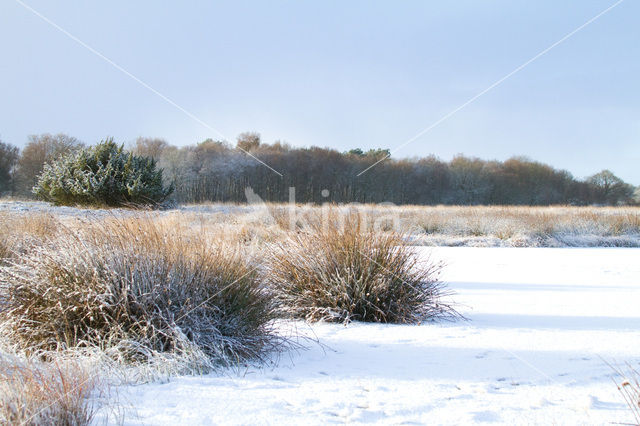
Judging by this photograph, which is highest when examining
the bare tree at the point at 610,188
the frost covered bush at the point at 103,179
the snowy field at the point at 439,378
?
the bare tree at the point at 610,188

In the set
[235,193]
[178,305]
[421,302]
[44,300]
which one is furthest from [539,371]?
[235,193]

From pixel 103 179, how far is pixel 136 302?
12.5 metres

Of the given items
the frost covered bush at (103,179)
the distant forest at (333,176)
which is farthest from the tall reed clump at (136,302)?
the distant forest at (333,176)

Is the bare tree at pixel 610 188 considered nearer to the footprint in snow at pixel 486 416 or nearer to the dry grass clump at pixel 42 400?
the footprint in snow at pixel 486 416

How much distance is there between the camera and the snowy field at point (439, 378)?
72.8 inches

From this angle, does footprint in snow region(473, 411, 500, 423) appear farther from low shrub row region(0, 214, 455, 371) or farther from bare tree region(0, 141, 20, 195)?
bare tree region(0, 141, 20, 195)

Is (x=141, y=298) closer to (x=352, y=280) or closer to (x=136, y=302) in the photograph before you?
(x=136, y=302)

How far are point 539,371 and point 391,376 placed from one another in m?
0.83

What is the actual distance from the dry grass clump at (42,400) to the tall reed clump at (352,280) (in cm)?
198

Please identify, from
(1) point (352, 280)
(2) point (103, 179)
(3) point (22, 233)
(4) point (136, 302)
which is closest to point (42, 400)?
(4) point (136, 302)

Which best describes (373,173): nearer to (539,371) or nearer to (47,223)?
(47,223)

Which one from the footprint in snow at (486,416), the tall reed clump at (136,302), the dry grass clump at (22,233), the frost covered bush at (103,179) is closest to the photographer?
the footprint in snow at (486,416)

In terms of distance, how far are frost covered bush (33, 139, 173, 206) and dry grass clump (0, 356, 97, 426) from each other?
478 inches

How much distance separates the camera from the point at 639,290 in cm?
500
